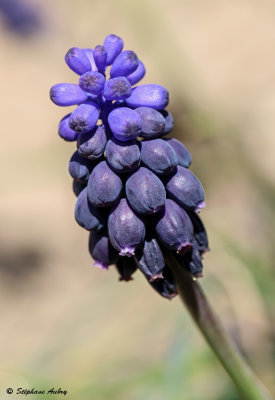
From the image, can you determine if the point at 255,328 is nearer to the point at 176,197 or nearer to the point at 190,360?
the point at 190,360

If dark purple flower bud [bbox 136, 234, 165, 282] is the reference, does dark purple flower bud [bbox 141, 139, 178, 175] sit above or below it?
above

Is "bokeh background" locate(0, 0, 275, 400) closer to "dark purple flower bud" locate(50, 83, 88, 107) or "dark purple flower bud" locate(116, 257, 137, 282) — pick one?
"dark purple flower bud" locate(116, 257, 137, 282)

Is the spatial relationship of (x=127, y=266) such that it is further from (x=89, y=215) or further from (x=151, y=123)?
(x=151, y=123)

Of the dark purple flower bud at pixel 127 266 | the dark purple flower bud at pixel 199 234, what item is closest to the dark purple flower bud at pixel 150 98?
the dark purple flower bud at pixel 199 234

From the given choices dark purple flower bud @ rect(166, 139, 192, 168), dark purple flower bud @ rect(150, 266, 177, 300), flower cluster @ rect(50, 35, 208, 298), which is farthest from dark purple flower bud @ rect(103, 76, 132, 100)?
dark purple flower bud @ rect(150, 266, 177, 300)

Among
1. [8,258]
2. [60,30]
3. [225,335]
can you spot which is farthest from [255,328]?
[60,30]

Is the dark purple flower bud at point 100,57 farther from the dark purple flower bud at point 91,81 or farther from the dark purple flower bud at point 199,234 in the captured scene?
the dark purple flower bud at point 199,234
